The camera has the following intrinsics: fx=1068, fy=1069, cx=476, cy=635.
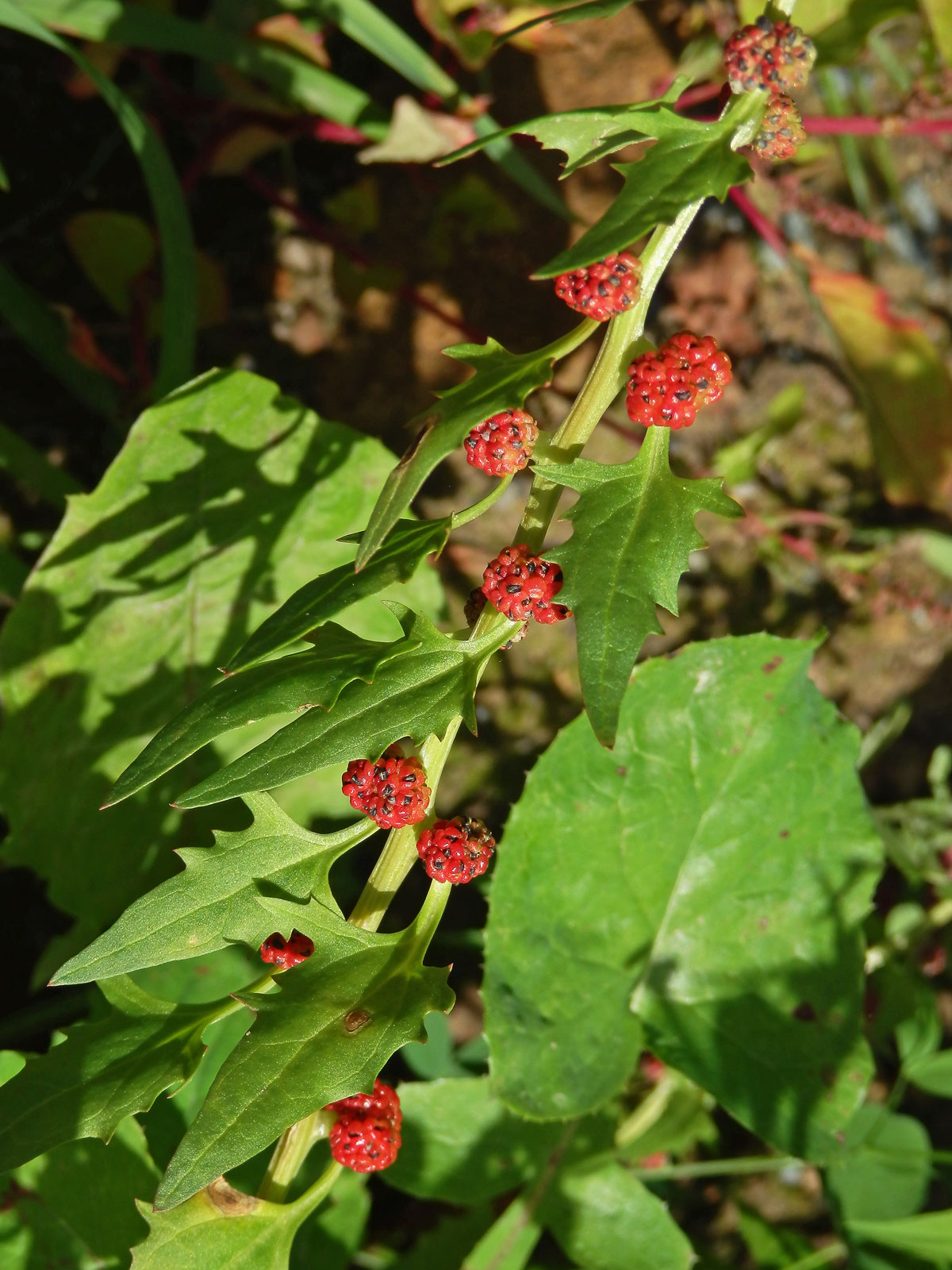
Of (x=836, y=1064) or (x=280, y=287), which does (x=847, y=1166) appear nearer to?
(x=836, y=1064)

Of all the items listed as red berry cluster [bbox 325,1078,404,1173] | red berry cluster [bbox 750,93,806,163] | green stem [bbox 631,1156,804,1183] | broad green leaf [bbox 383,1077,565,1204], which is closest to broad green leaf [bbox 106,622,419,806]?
red berry cluster [bbox 325,1078,404,1173]

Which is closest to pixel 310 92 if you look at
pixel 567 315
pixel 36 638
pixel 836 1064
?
pixel 567 315

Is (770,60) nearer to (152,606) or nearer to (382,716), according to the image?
(382,716)

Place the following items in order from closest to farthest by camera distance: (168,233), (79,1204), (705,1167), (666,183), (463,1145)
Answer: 1. (666,183)
2. (79,1204)
3. (168,233)
4. (463,1145)
5. (705,1167)

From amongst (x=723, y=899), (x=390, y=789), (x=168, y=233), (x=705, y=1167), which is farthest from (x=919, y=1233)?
(x=168, y=233)

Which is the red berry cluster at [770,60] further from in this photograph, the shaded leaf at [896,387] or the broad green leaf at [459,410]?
the shaded leaf at [896,387]

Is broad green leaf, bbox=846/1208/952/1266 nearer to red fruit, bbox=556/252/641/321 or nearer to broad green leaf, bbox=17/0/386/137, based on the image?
red fruit, bbox=556/252/641/321
